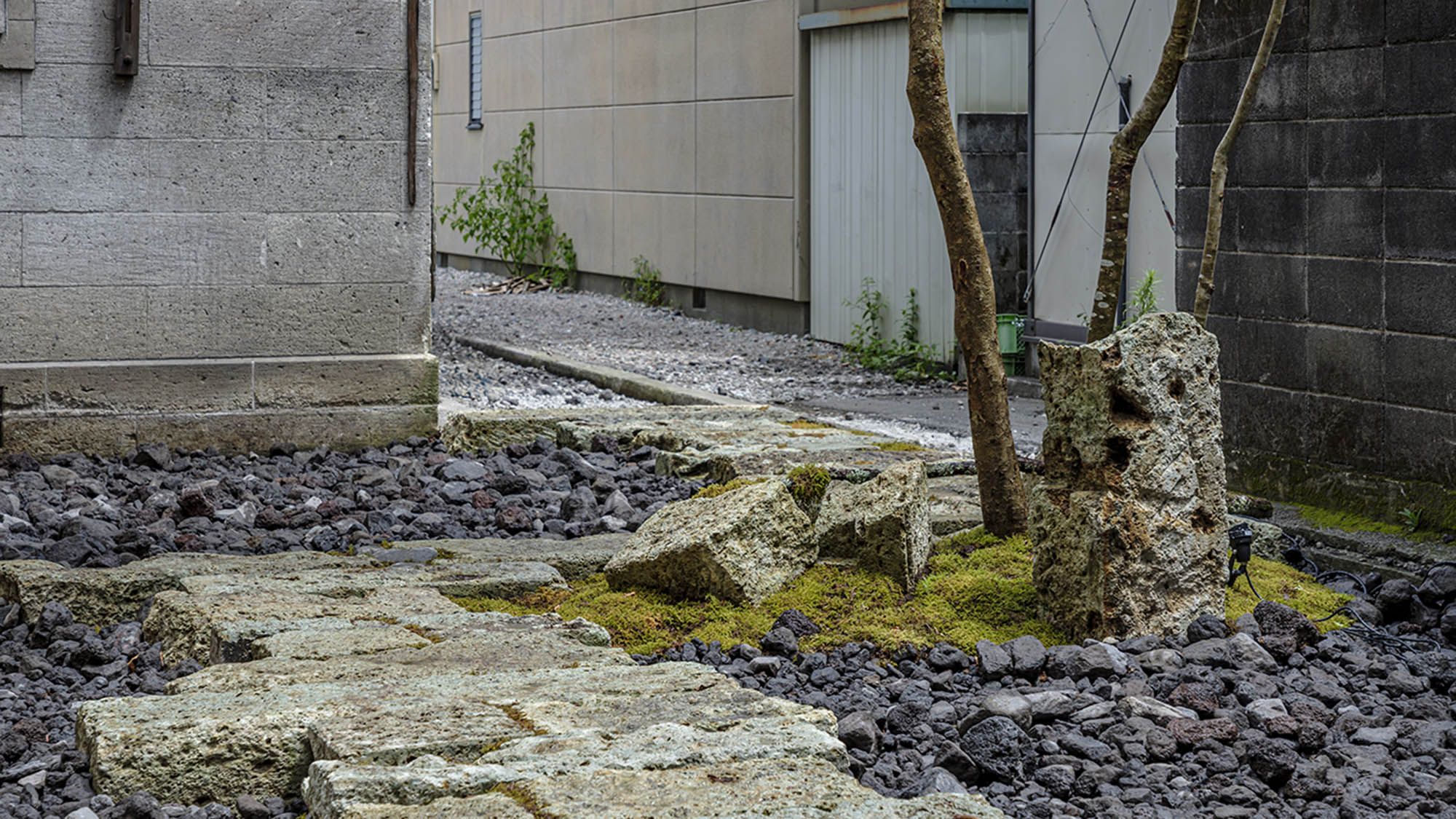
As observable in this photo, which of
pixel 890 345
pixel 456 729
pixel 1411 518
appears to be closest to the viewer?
pixel 456 729

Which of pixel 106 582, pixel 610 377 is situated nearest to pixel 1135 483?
pixel 106 582

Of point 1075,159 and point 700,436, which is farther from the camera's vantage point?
point 1075,159

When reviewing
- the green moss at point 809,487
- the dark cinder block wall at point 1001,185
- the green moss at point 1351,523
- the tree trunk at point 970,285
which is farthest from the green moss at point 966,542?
the dark cinder block wall at point 1001,185

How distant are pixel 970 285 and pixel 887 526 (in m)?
0.93

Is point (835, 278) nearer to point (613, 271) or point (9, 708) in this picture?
point (613, 271)

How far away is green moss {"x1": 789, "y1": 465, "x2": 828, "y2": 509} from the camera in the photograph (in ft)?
18.3

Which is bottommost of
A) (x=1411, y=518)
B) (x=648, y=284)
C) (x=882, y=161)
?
(x=1411, y=518)

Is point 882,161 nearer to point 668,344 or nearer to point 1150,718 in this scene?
point 668,344

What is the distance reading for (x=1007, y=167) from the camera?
36.5 ft

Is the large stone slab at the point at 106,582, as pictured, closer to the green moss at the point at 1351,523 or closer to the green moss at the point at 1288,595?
the green moss at the point at 1288,595

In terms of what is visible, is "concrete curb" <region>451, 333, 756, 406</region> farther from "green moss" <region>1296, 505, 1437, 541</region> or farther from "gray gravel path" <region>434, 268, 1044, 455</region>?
"green moss" <region>1296, 505, 1437, 541</region>

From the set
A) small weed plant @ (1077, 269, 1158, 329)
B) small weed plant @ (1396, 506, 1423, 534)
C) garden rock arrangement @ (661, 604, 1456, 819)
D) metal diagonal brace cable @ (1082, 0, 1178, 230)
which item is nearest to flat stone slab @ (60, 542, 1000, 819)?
garden rock arrangement @ (661, 604, 1456, 819)

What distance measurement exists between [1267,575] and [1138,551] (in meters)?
1.04

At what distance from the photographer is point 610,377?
10.7 meters
